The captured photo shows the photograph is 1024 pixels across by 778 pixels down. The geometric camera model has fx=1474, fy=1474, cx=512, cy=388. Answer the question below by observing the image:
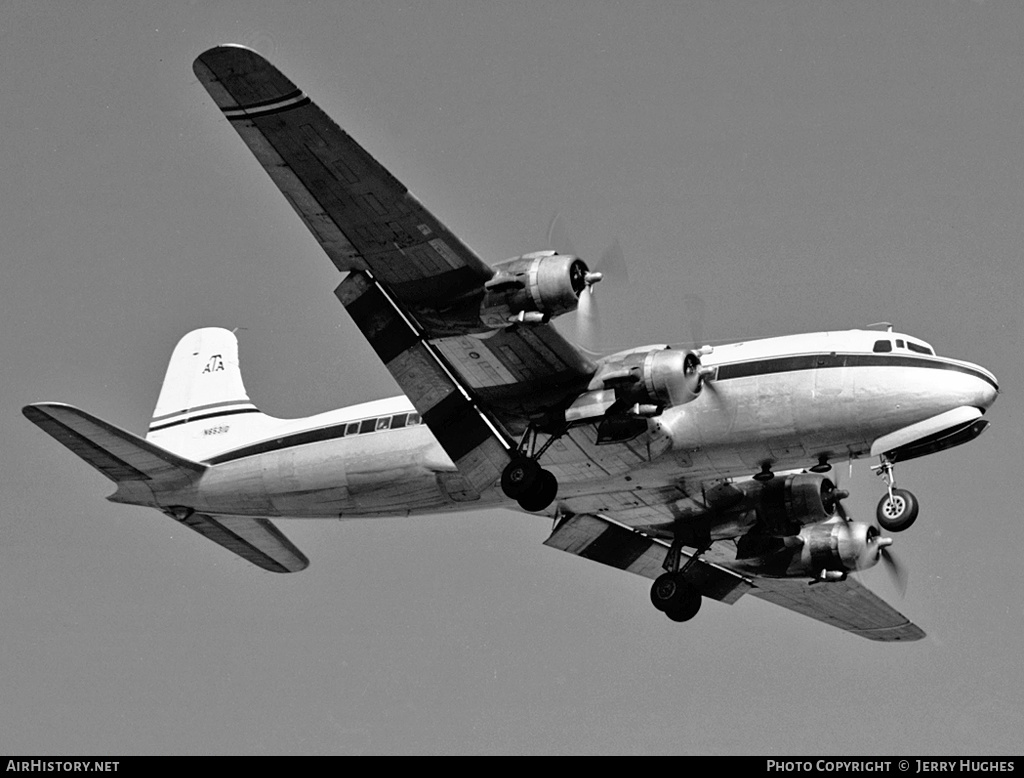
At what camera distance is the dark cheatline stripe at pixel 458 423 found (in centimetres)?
2567

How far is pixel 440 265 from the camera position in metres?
23.5

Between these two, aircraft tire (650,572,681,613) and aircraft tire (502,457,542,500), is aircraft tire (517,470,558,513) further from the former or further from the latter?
aircraft tire (650,572,681,613)

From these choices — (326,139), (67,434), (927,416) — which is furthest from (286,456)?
(927,416)

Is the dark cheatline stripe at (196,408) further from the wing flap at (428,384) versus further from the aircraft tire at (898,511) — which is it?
the aircraft tire at (898,511)

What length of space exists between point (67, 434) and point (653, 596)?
11.3 metres

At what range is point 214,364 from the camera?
3309 centimetres

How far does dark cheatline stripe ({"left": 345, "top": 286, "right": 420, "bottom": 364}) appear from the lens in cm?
2458

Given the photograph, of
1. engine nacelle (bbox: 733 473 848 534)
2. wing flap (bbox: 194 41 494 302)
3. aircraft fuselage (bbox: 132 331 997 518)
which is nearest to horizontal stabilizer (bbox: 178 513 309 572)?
aircraft fuselage (bbox: 132 331 997 518)

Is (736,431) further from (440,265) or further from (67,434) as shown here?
(67,434)

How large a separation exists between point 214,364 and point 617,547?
9998mm

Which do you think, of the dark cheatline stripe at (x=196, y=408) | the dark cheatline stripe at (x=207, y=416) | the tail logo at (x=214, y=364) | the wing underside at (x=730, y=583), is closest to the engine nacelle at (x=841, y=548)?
the wing underside at (x=730, y=583)

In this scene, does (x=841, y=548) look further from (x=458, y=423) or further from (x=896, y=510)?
(x=458, y=423)

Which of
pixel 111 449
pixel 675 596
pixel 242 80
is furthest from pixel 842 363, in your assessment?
pixel 111 449
